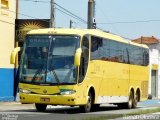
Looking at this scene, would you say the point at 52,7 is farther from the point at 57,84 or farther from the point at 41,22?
the point at 57,84

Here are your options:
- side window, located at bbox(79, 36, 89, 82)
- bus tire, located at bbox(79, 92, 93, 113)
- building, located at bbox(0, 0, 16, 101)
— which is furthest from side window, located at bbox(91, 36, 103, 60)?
building, located at bbox(0, 0, 16, 101)

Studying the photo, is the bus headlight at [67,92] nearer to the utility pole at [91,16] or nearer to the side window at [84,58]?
the side window at [84,58]

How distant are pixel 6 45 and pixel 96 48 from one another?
1241cm

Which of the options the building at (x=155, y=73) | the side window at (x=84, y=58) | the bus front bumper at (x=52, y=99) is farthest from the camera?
the building at (x=155, y=73)

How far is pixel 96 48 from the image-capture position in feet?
89.1

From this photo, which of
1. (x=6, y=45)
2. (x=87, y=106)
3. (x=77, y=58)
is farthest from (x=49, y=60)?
(x=6, y=45)

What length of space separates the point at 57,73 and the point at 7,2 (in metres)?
14.9

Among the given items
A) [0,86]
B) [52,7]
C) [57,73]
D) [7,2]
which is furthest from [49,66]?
[52,7]

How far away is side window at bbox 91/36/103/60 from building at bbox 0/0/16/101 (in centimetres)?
1061

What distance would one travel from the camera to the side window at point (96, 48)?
2673cm

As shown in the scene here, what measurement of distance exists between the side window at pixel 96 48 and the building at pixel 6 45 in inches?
418

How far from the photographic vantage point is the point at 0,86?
36375 millimetres

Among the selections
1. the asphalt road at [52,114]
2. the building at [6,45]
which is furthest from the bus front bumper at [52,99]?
the building at [6,45]

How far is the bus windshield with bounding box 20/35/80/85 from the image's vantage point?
81.1 ft
